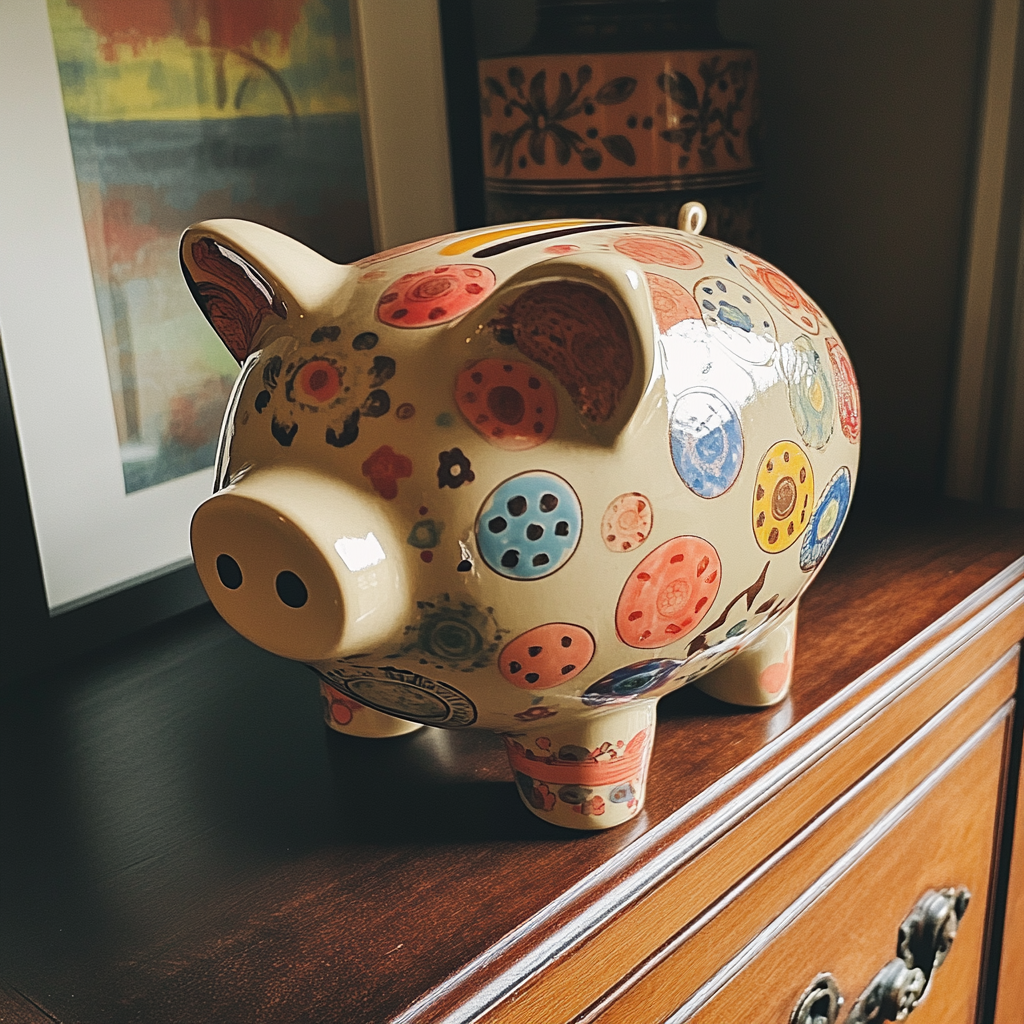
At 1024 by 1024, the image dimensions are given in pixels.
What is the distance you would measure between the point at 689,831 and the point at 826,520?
148 mm

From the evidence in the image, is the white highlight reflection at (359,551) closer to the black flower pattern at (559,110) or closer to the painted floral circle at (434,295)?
the painted floral circle at (434,295)

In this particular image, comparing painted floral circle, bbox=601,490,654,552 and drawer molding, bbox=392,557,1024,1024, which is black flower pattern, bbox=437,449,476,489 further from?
drawer molding, bbox=392,557,1024,1024

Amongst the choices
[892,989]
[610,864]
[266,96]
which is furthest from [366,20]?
[892,989]

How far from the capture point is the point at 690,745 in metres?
0.54

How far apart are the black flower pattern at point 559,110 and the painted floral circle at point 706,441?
395 mm

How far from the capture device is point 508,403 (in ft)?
1.30

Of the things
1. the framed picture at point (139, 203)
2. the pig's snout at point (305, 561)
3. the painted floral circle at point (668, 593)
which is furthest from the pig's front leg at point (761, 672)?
the framed picture at point (139, 203)

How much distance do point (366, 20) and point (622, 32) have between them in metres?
0.18

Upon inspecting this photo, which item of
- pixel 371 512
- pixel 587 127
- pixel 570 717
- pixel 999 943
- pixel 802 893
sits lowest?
pixel 999 943

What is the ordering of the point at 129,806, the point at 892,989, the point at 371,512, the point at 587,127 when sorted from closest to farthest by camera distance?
the point at 371,512 → the point at 129,806 → the point at 892,989 → the point at 587,127

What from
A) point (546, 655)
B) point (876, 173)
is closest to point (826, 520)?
point (546, 655)

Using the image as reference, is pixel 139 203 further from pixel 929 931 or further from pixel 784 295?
pixel 929 931

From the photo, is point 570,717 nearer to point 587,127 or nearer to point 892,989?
point 892,989

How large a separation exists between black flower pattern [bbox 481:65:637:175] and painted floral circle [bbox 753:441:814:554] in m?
0.38
